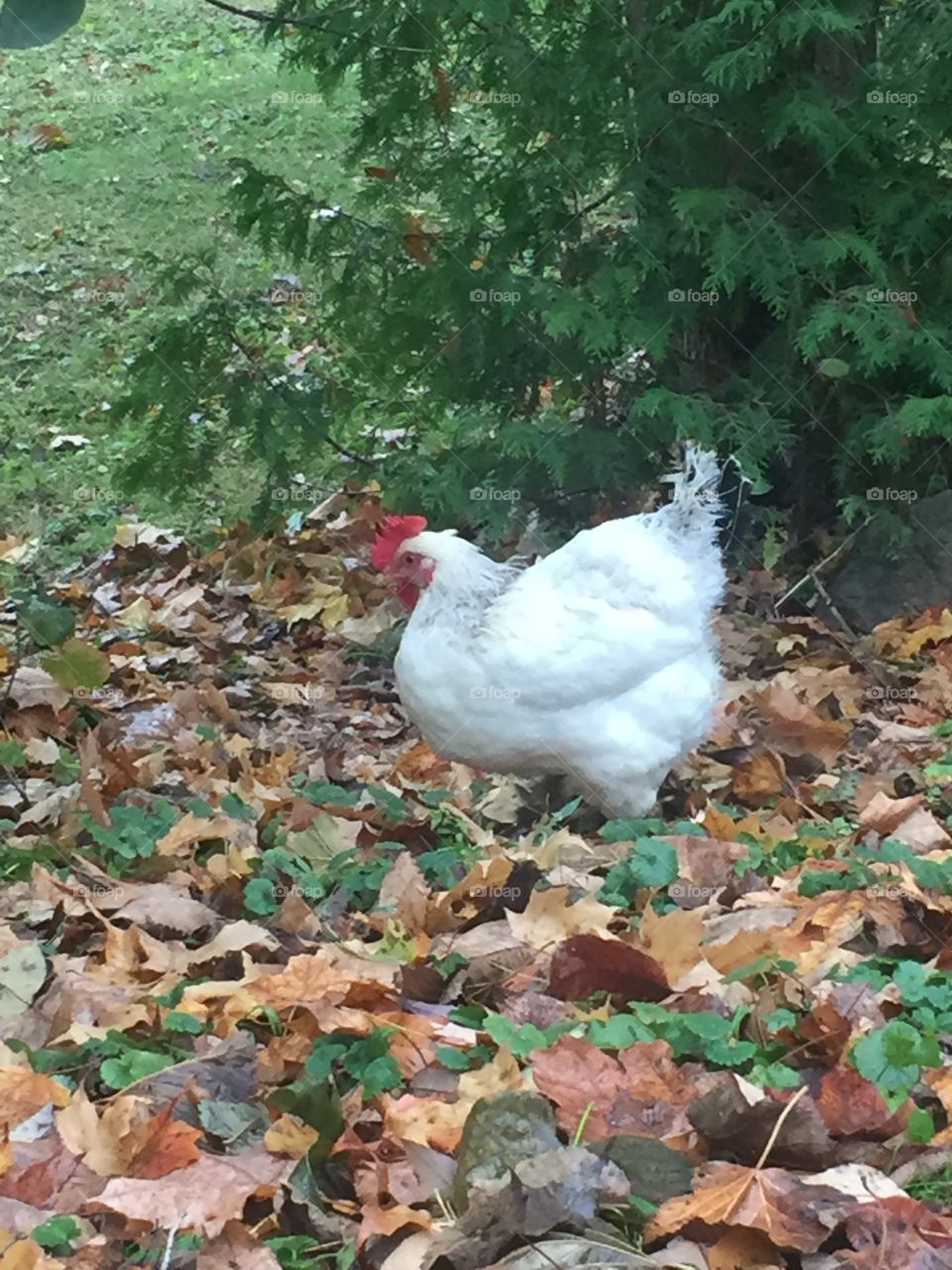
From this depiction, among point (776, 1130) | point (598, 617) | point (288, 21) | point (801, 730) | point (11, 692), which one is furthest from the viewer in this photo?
point (11, 692)

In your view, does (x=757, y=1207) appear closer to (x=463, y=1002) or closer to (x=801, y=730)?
(x=463, y=1002)

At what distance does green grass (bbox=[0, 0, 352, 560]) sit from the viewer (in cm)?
798

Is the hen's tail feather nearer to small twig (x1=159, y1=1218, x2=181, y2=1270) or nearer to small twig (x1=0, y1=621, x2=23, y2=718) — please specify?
small twig (x1=0, y1=621, x2=23, y2=718)

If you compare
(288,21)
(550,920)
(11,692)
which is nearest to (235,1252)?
(550,920)

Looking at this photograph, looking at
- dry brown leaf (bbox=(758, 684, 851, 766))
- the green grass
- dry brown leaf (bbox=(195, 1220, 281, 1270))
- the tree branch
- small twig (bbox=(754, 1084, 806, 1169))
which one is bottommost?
the green grass

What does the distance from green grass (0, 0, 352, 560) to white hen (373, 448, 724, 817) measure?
7.69ft

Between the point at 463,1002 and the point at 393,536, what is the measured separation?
1.79 meters

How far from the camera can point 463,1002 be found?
2.64 meters

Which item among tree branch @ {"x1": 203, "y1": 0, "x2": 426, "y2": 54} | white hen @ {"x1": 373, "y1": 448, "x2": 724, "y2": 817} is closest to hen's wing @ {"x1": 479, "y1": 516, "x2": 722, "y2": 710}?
white hen @ {"x1": 373, "y1": 448, "x2": 724, "y2": 817}

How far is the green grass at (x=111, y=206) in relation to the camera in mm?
7977

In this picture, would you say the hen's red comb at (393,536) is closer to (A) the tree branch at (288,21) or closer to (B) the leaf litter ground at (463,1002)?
(B) the leaf litter ground at (463,1002)

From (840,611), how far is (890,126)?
68.0 inches

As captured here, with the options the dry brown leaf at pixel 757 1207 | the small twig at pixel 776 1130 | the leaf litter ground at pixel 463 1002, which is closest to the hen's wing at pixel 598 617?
the leaf litter ground at pixel 463 1002

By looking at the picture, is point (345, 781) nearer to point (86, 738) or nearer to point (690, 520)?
point (86, 738)
